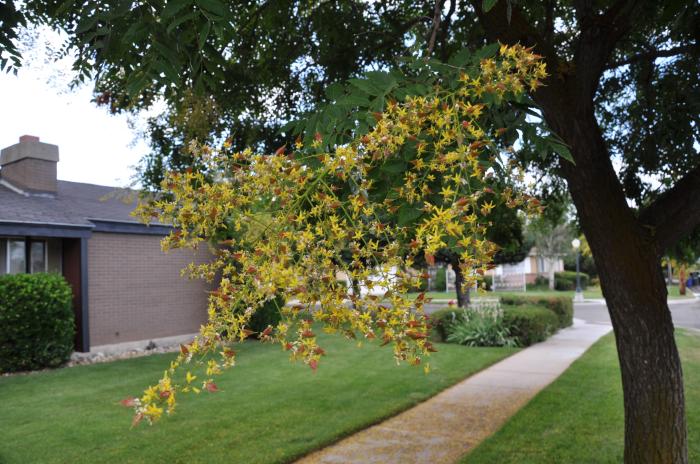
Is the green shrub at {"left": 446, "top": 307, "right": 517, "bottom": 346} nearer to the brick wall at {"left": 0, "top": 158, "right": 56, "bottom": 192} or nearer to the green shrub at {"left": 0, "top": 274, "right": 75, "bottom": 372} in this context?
the green shrub at {"left": 0, "top": 274, "right": 75, "bottom": 372}

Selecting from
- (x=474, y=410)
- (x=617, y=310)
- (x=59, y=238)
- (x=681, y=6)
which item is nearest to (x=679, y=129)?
(x=681, y=6)

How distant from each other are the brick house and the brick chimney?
2 cm

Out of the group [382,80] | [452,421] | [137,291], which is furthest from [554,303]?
[382,80]

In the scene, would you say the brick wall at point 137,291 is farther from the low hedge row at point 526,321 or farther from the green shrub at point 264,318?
the low hedge row at point 526,321

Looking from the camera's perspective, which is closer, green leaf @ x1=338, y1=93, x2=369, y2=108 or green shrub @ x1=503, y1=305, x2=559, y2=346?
green leaf @ x1=338, y1=93, x2=369, y2=108

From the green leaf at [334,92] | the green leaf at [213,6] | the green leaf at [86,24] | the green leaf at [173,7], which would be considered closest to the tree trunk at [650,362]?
the green leaf at [334,92]

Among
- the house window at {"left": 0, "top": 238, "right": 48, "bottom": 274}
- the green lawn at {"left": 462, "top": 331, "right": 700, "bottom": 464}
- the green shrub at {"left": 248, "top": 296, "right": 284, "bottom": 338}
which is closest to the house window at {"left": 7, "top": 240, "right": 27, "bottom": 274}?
the house window at {"left": 0, "top": 238, "right": 48, "bottom": 274}

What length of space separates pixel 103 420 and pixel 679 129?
23.5 feet

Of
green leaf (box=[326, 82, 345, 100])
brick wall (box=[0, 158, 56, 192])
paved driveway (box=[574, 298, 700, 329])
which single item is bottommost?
paved driveway (box=[574, 298, 700, 329])

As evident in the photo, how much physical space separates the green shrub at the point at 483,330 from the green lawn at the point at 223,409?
126cm

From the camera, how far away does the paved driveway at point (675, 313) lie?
67.0 ft

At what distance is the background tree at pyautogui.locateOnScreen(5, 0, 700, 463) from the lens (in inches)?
123

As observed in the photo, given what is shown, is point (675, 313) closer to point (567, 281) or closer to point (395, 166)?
point (567, 281)

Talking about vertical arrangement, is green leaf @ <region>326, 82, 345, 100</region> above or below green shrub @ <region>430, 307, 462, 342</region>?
above
